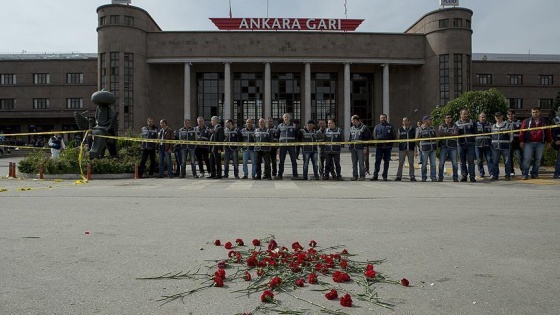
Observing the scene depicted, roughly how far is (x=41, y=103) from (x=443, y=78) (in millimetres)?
55487

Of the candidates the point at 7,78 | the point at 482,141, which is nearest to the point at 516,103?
the point at 482,141

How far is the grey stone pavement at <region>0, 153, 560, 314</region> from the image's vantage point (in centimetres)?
347

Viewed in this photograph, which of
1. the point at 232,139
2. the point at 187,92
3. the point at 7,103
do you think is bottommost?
the point at 232,139

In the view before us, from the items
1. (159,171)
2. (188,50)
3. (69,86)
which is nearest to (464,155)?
(159,171)

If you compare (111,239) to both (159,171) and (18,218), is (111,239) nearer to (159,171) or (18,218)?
(18,218)

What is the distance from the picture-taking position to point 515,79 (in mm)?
69688

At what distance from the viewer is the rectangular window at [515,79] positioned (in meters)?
69.6

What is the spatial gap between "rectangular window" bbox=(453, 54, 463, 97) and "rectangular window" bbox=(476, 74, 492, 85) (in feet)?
38.0

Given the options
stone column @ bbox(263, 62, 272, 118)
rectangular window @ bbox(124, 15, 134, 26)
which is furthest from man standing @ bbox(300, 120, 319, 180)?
rectangular window @ bbox(124, 15, 134, 26)

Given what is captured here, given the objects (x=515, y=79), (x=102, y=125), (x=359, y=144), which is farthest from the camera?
(x=515, y=79)

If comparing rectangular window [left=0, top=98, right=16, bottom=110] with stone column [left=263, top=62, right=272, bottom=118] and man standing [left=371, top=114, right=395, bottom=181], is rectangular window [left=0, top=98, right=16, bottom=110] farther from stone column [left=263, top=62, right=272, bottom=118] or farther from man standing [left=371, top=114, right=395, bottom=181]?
man standing [left=371, top=114, right=395, bottom=181]

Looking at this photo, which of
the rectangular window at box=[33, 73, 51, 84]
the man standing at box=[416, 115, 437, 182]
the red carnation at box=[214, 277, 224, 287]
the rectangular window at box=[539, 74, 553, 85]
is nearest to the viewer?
the red carnation at box=[214, 277, 224, 287]

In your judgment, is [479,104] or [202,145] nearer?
[202,145]

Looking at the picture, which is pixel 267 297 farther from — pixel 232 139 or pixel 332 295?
pixel 232 139
